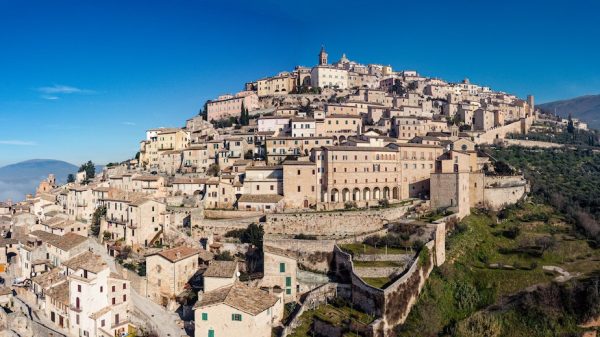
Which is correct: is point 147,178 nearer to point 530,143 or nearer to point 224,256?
point 224,256

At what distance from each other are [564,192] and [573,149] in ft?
75.9

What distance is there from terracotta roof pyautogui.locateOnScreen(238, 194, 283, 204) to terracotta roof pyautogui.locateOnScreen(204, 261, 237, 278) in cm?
1199

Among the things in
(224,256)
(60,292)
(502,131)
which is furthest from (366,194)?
(502,131)

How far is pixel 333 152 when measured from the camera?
46156mm

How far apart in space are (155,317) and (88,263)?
592cm

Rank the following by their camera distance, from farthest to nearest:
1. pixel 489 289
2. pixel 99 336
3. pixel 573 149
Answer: pixel 573 149, pixel 489 289, pixel 99 336

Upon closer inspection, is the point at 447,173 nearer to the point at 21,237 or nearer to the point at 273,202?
the point at 273,202

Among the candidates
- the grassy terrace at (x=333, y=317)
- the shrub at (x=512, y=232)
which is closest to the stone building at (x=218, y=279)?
the grassy terrace at (x=333, y=317)

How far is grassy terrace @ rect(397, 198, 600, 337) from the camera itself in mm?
32750

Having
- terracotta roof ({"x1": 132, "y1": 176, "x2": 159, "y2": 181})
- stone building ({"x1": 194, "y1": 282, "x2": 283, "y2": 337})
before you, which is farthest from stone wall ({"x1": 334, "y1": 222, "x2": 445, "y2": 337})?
terracotta roof ({"x1": 132, "y1": 176, "x2": 159, "y2": 181})

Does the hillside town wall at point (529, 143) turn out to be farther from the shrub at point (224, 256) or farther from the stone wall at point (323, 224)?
the shrub at point (224, 256)

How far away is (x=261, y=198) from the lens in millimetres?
44844

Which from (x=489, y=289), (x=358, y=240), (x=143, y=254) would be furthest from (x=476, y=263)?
(x=143, y=254)

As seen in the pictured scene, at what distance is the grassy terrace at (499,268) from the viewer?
3275 centimetres
